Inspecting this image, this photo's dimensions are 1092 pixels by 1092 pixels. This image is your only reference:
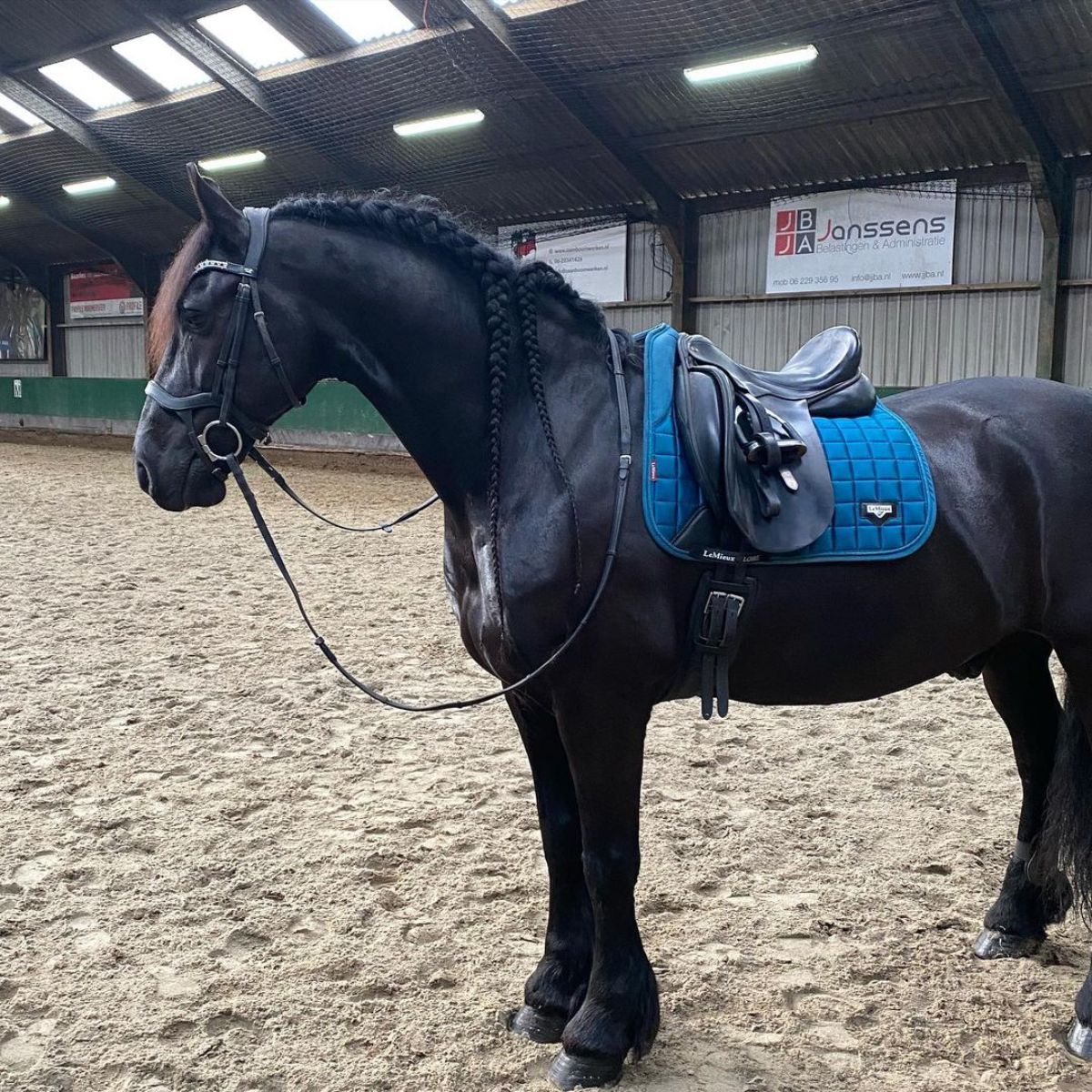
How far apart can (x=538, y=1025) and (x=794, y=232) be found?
38.8 ft

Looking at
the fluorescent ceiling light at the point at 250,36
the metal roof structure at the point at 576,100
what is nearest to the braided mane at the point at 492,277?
the metal roof structure at the point at 576,100

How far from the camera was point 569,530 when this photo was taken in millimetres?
1950

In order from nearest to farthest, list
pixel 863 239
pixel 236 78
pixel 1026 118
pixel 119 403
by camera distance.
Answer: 1. pixel 1026 118
2. pixel 863 239
3. pixel 236 78
4. pixel 119 403

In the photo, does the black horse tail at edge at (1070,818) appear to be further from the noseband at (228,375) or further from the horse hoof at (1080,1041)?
the noseband at (228,375)

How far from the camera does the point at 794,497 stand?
2.04 metres

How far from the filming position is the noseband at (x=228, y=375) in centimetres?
190

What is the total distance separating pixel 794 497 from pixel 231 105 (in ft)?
43.4

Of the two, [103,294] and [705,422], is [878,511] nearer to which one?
[705,422]

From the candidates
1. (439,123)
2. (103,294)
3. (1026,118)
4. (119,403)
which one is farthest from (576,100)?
(103,294)

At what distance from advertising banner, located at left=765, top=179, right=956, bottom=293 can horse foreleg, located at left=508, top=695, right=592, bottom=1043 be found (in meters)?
10.9

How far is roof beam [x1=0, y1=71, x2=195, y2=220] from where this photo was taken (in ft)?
44.9

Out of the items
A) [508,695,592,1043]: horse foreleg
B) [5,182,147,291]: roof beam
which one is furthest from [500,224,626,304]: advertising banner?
[508,695,592,1043]: horse foreleg

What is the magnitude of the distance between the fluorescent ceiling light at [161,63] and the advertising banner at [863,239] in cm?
749

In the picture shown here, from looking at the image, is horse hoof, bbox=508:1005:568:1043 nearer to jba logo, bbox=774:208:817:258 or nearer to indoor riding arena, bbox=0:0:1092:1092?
indoor riding arena, bbox=0:0:1092:1092
